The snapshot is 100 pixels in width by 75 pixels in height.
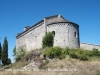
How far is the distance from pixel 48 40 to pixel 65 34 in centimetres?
340

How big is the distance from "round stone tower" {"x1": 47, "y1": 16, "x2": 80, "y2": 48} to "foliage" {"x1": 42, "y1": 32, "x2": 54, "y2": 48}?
3.13ft

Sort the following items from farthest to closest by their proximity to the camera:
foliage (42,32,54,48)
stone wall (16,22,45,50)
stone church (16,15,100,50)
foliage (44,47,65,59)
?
stone wall (16,22,45,50) → stone church (16,15,100,50) → foliage (42,32,54,48) → foliage (44,47,65,59)

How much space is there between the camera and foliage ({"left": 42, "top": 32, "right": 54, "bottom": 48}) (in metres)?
37.2

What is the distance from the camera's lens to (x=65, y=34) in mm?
37594

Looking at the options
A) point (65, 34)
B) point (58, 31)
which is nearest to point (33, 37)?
point (58, 31)

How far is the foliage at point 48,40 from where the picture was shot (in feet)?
122

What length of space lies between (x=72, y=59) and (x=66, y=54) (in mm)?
1998

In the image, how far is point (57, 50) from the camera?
107 ft

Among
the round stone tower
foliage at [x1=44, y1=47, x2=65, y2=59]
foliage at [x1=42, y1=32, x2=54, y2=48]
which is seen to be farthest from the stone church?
foliage at [x1=44, y1=47, x2=65, y2=59]

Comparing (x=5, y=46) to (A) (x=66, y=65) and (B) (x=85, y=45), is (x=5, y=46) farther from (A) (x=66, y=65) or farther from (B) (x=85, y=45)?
(A) (x=66, y=65)

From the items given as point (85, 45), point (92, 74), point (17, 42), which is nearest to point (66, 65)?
point (92, 74)

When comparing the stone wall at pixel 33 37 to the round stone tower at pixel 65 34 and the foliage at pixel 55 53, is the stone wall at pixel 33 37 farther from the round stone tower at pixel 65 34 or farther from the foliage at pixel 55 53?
the foliage at pixel 55 53

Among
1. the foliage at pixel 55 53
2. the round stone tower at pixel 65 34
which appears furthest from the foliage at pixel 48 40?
the foliage at pixel 55 53

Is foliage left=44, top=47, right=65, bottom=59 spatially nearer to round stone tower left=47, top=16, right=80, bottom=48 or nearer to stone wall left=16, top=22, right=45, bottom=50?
round stone tower left=47, top=16, right=80, bottom=48
